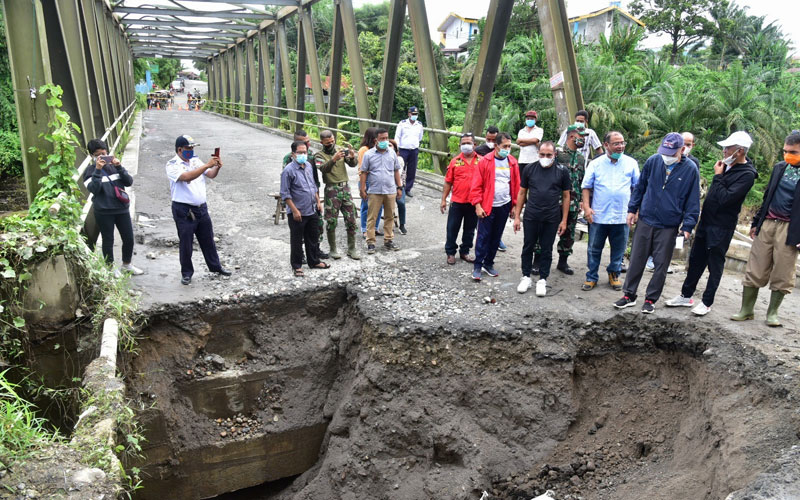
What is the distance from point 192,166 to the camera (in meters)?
5.65

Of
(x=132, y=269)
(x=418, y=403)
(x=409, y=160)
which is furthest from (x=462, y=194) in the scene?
(x=132, y=269)

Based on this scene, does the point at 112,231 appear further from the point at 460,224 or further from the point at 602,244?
the point at 602,244

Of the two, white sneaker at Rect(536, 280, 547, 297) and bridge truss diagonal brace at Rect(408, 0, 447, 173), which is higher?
bridge truss diagonal brace at Rect(408, 0, 447, 173)

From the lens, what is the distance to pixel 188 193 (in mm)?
5613

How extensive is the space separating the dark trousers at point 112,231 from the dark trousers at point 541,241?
164 inches

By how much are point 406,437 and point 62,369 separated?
10.2ft

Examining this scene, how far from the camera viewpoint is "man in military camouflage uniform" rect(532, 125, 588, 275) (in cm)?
617

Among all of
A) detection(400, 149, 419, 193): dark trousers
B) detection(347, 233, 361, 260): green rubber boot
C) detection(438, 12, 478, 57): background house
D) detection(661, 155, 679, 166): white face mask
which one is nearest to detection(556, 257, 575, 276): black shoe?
detection(661, 155, 679, 166): white face mask

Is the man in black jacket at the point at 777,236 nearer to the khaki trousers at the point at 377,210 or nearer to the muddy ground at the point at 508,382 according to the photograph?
the muddy ground at the point at 508,382

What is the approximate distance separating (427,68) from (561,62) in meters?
3.37

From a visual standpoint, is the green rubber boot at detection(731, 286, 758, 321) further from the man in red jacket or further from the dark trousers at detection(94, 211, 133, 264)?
the dark trousers at detection(94, 211, 133, 264)

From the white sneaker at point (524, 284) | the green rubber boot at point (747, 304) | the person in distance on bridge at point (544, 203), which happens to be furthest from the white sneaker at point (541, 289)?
the green rubber boot at point (747, 304)

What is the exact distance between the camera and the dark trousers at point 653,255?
525cm

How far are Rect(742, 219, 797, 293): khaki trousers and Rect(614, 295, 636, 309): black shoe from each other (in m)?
0.98
